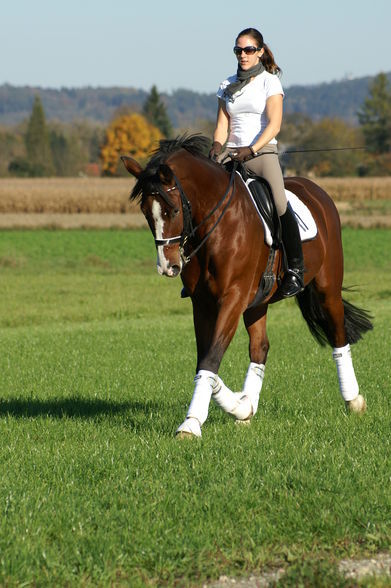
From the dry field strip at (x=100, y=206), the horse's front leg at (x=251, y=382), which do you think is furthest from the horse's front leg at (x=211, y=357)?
the dry field strip at (x=100, y=206)

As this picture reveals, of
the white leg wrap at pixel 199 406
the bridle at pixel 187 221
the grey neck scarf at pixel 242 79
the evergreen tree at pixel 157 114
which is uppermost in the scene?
the grey neck scarf at pixel 242 79

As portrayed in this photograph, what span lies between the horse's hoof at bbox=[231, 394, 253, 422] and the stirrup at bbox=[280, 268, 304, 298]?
1.18 metres

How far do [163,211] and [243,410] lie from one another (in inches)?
87.9

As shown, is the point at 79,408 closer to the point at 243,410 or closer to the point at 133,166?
the point at 243,410

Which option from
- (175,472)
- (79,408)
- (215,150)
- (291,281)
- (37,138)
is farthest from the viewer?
(37,138)

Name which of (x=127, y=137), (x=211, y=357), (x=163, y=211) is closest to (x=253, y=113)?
(x=163, y=211)

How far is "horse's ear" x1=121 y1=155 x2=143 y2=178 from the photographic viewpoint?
7707 mm

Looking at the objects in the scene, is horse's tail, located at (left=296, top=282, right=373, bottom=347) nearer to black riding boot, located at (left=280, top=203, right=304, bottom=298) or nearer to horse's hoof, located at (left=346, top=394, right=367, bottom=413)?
horse's hoof, located at (left=346, top=394, right=367, bottom=413)

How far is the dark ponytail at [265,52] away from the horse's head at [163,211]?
1.94 meters

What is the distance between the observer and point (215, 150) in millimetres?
8883

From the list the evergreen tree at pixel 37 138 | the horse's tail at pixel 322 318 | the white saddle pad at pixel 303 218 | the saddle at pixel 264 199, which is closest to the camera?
the saddle at pixel 264 199

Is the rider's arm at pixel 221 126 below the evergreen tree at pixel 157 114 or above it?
above

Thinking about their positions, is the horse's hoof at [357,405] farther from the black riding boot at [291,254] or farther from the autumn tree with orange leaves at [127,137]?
the autumn tree with orange leaves at [127,137]

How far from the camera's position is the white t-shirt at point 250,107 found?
8766 millimetres
